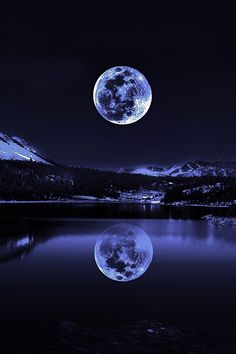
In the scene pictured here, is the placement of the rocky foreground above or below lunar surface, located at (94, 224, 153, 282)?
above

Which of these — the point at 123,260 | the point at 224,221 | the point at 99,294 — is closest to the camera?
the point at 99,294

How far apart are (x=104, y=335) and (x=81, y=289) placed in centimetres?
938

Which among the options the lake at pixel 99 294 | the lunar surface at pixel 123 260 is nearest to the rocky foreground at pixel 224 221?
the lake at pixel 99 294

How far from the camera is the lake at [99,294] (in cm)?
1917

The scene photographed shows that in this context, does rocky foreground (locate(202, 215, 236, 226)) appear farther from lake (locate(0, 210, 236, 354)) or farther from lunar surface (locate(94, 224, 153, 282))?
lunar surface (locate(94, 224, 153, 282))

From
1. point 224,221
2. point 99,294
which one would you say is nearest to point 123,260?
point 99,294

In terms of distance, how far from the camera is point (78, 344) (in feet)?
53.5

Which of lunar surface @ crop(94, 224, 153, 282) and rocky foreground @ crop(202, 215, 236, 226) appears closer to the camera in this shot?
lunar surface @ crop(94, 224, 153, 282)

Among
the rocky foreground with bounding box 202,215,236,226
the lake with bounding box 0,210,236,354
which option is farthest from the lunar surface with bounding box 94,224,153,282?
the rocky foreground with bounding box 202,215,236,226

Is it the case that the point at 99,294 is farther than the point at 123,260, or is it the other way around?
the point at 123,260

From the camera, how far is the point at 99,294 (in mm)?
25422

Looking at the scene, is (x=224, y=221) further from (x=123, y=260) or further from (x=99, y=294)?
(x=99, y=294)

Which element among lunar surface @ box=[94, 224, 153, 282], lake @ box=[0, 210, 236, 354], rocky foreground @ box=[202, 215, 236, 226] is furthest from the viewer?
rocky foreground @ box=[202, 215, 236, 226]

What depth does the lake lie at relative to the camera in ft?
62.9
